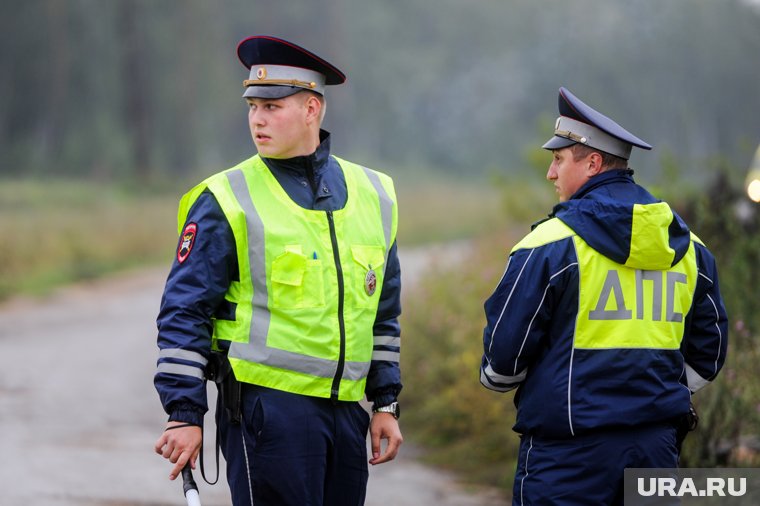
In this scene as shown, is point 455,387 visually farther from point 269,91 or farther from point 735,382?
point 269,91

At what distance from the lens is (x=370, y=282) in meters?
3.89

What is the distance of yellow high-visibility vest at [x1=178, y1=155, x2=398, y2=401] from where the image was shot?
3.66 meters

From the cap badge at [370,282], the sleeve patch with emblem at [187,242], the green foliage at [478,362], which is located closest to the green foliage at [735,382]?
the green foliage at [478,362]

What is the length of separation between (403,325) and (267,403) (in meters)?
6.40

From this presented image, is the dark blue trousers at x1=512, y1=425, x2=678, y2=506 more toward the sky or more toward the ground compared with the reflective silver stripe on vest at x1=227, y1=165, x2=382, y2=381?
more toward the ground

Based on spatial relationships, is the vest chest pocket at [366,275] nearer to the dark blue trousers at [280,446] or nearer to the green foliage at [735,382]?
the dark blue trousers at [280,446]

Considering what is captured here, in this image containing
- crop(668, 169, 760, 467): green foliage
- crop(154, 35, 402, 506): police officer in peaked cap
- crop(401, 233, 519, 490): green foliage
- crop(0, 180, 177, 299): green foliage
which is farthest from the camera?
crop(0, 180, 177, 299): green foliage

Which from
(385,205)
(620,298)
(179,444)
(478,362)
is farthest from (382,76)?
(179,444)

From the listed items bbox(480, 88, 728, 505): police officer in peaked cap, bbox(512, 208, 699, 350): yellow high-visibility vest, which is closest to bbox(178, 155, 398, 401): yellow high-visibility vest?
bbox(480, 88, 728, 505): police officer in peaked cap

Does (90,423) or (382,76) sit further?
(382,76)

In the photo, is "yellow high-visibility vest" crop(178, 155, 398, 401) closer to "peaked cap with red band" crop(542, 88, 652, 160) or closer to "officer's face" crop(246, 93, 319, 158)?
"officer's face" crop(246, 93, 319, 158)

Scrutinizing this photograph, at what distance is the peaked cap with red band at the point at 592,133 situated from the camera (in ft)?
12.0

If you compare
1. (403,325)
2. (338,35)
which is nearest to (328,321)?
(403,325)

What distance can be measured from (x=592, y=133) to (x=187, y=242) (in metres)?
1.40
